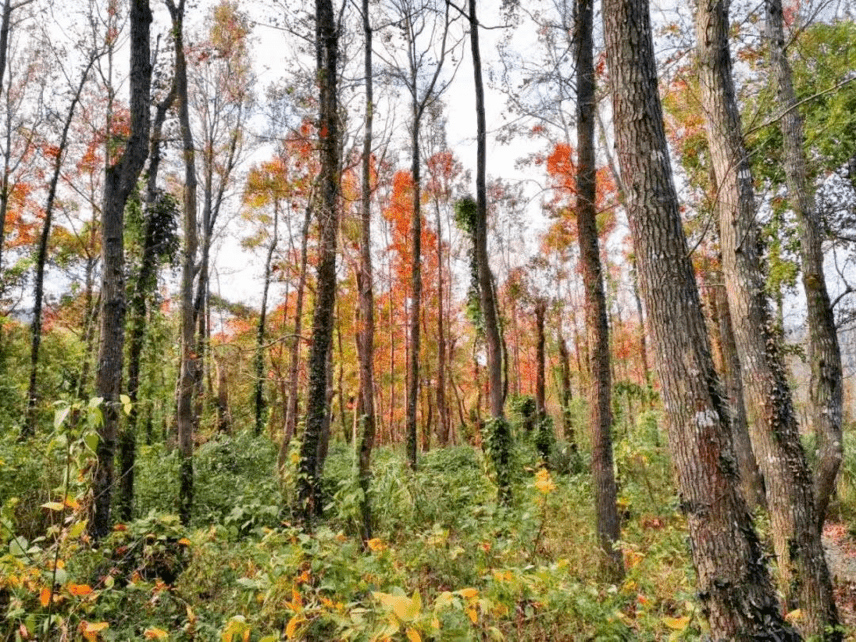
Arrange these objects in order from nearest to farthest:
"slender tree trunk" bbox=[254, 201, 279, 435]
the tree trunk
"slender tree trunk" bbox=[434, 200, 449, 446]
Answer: the tree trunk, "slender tree trunk" bbox=[434, 200, 449, 446], "slender tree trunk" bbox=[254, 201, 279, 435]

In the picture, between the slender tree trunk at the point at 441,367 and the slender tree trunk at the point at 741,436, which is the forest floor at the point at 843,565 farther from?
the slender tree trunk at the point at 441,367

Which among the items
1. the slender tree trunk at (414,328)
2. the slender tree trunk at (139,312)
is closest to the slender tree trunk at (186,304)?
the slender tree trunk at (139,312)

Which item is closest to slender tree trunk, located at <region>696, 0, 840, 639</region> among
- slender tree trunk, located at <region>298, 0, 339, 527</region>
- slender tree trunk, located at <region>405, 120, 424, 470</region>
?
slender tree trunk, located at <region>298, 0, 339, 527</region>

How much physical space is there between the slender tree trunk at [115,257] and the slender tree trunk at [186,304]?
1.71 m

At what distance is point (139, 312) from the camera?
837 cm

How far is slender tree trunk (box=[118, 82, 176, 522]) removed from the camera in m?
7.37

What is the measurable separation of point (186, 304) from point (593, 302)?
6800 millimetres

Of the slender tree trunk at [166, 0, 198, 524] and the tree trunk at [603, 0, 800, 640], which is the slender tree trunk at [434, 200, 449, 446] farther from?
the tree trunk at [603, 0, 800, 640]

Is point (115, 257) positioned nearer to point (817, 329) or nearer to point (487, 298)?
point (487, 298)

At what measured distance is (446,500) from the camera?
298 inches

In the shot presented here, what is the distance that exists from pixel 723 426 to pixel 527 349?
2636 centimetres

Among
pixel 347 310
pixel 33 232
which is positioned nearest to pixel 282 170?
pixel 347 310

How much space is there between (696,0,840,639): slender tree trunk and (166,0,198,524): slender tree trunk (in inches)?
276

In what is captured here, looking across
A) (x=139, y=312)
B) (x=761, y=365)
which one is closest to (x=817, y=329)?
(x=761, y=365)
